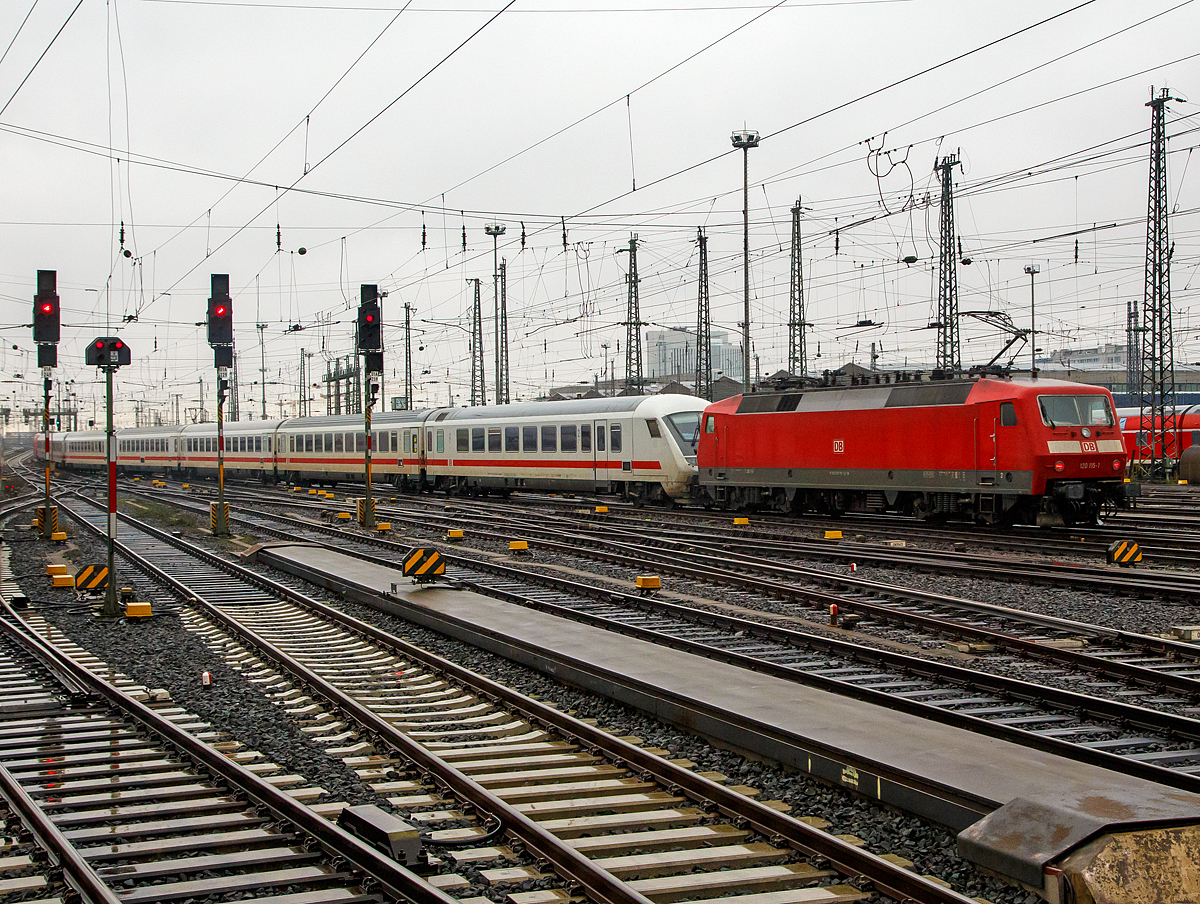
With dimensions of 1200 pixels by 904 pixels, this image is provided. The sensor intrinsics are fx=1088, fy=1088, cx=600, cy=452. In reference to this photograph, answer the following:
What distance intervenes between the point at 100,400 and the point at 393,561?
90.5m

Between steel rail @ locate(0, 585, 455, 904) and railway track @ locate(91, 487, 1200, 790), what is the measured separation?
4.65 metres

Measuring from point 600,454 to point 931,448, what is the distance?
38.7ft

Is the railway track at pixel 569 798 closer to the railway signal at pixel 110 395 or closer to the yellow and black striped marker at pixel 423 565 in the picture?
the yellow and black striped marker at pixel 423 565

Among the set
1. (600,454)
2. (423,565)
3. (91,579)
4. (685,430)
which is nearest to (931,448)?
(685,430)

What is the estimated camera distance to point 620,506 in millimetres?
31938

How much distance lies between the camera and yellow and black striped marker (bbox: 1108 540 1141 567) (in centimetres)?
1730

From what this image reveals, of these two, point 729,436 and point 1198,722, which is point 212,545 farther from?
point 1198,722

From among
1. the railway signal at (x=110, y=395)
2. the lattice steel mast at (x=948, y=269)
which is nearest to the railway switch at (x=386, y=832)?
the railway signal at (x=110, y=395)

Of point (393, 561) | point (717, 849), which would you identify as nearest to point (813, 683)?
point (717, 849)

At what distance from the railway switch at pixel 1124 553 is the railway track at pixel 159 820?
14110mm

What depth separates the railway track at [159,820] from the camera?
19.0ft

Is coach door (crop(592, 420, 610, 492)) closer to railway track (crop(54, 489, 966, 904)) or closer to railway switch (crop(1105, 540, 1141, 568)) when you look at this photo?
railway switch (crop(1105, 540, 1141, 568))

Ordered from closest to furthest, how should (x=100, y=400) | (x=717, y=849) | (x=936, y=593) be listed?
(x=717, y=849) < (x=936, y=593) < (x=100, y=400)

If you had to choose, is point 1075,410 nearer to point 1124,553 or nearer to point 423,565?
point 1124,553
